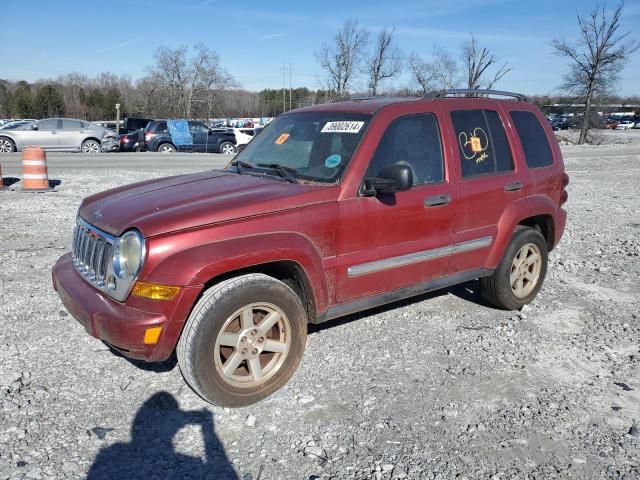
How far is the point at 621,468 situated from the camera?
2.93 m

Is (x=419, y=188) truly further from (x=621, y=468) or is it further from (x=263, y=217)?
(x=621, y=468)

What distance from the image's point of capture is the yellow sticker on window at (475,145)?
4.59 m

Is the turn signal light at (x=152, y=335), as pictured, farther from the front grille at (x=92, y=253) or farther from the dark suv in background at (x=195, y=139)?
the dark suv in background at (x=195, y=139)

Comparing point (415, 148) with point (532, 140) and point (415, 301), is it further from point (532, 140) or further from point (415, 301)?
point (415, 301)

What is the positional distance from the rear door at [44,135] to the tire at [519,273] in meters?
21.5

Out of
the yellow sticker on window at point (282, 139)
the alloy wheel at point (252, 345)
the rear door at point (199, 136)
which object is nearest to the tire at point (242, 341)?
the alloy wheel at point (252, 345)

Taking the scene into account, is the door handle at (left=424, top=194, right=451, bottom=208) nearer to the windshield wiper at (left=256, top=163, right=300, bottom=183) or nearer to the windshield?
the windshield

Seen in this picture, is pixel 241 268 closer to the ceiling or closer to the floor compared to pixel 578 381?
closer to the ceiling

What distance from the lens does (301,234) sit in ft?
11.5

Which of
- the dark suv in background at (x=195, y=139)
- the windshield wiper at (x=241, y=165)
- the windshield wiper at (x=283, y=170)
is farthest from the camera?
the dark suv in background at (x=195, y=139)

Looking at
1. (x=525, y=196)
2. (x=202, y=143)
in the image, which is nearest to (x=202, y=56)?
(x=202, y=143)

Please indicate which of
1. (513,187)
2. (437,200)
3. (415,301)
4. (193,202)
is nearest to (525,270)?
(513,187)

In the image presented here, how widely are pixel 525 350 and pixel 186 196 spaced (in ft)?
9.70

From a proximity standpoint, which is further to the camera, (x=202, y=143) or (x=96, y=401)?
(x=202, y=143)
